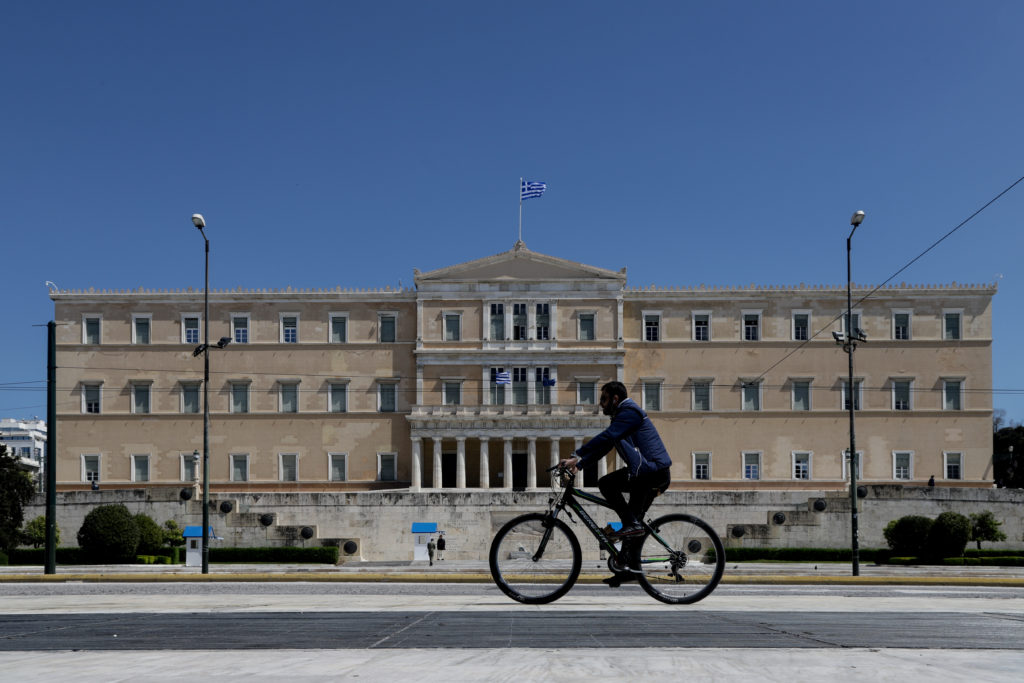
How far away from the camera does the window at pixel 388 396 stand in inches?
2584

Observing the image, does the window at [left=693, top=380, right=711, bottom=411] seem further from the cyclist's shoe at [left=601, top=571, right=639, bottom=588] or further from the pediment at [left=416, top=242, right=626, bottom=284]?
the cyclist's shoe at [left=601, top=571, right=639, bottom=588]

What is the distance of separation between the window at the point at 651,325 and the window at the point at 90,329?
3484cm

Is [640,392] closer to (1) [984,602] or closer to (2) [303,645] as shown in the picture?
(1) [984,602]

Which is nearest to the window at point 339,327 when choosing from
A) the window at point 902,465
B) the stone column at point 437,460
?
the stone column at point 437,460

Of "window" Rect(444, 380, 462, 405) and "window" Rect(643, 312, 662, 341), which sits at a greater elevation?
"window" Rect(643, 312, 662, 341)

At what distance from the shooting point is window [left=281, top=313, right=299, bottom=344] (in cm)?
6588

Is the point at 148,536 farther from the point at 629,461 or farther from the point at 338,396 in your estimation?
the point at 629,461

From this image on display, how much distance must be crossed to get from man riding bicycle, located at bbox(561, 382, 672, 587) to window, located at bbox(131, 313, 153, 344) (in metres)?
63.7

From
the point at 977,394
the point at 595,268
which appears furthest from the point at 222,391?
the point at 977,394

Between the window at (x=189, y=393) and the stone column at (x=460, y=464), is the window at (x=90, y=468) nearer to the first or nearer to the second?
the window at (x=189, y=393)

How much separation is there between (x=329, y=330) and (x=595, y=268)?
17.5 m

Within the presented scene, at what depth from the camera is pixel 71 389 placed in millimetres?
65000

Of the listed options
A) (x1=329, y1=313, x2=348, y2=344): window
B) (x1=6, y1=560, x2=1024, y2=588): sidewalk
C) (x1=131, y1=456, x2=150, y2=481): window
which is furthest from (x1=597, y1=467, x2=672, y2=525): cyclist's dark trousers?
(x1=131, y1=456, x2=150, y2=481): window

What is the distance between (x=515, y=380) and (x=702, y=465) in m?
12.9
